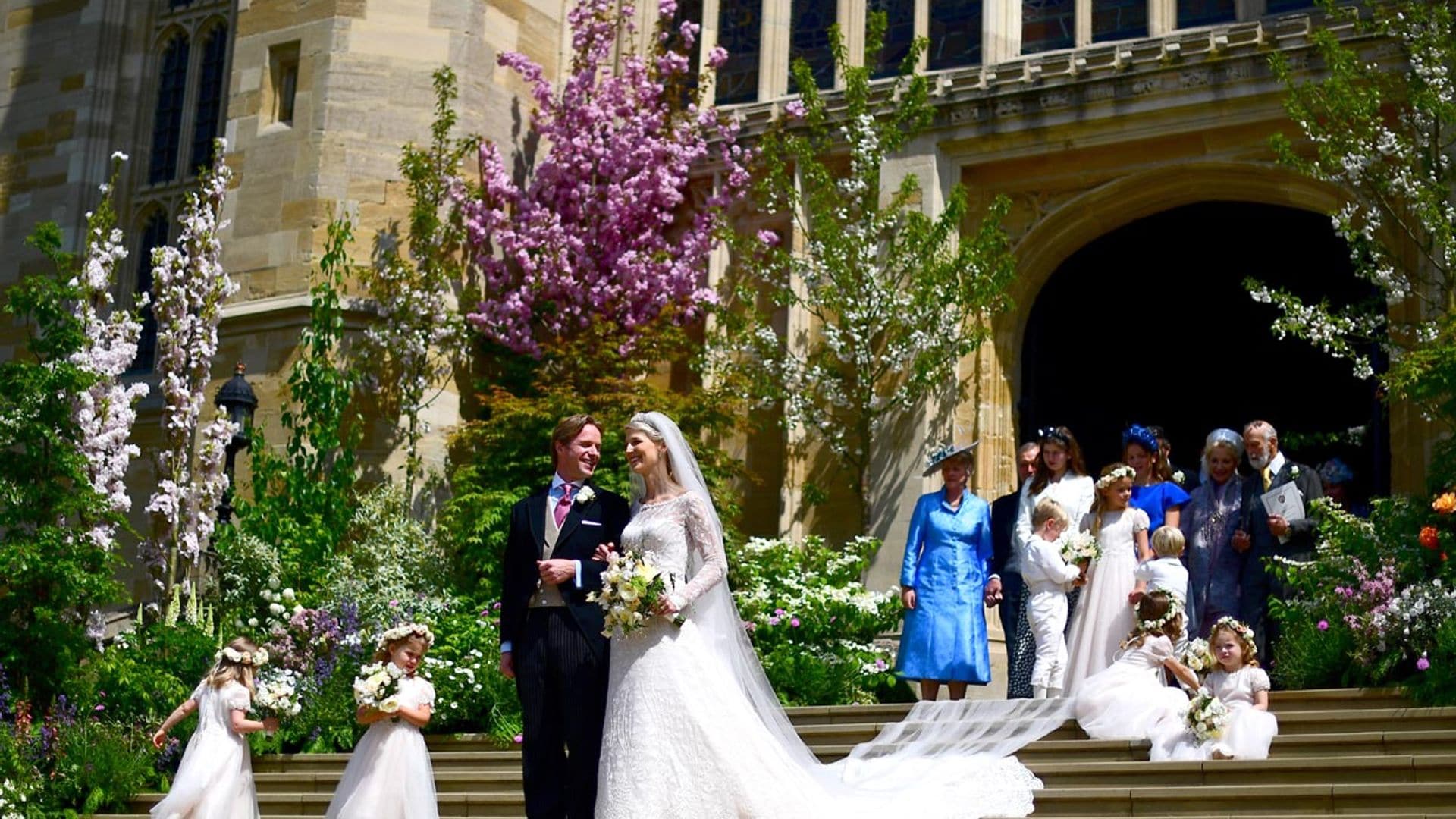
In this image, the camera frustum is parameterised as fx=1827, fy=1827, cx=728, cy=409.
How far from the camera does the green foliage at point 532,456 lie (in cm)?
1530

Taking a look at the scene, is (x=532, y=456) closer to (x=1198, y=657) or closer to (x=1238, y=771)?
(x=1198, y=657)

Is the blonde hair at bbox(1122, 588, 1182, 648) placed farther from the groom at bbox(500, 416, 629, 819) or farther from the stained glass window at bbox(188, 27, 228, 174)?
the stained glass window at bbox(188, 27, 228, 174)

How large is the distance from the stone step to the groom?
2.43 meters

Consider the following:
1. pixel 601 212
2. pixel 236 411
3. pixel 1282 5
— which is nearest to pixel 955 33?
pixel 1282 5

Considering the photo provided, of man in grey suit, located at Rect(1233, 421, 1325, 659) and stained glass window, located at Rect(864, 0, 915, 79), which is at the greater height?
stained glass window, located at Rect(864, 0, 915, 79)

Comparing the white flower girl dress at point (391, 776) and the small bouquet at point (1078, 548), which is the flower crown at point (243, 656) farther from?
the small bouquet at point (1078, 548)

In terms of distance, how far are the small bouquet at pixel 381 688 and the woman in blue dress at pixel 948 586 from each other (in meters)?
3.53

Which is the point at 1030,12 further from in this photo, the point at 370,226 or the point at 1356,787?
the point at 1356,787

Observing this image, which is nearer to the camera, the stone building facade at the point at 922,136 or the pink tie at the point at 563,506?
the pink tie at the point at 563,506

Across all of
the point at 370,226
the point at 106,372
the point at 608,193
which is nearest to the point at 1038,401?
the point at 608,193

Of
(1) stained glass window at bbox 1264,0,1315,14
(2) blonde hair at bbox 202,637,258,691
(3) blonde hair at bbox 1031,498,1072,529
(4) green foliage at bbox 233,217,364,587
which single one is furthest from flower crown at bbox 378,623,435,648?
(1) stained glass window at bbox 1264,0,1315,14

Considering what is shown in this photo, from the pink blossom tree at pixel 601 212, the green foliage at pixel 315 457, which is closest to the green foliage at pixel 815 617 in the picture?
the pink blossom tree at pixel 601 212

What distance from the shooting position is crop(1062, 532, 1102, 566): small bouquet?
34.7 feet

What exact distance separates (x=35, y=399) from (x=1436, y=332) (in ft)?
33.2
